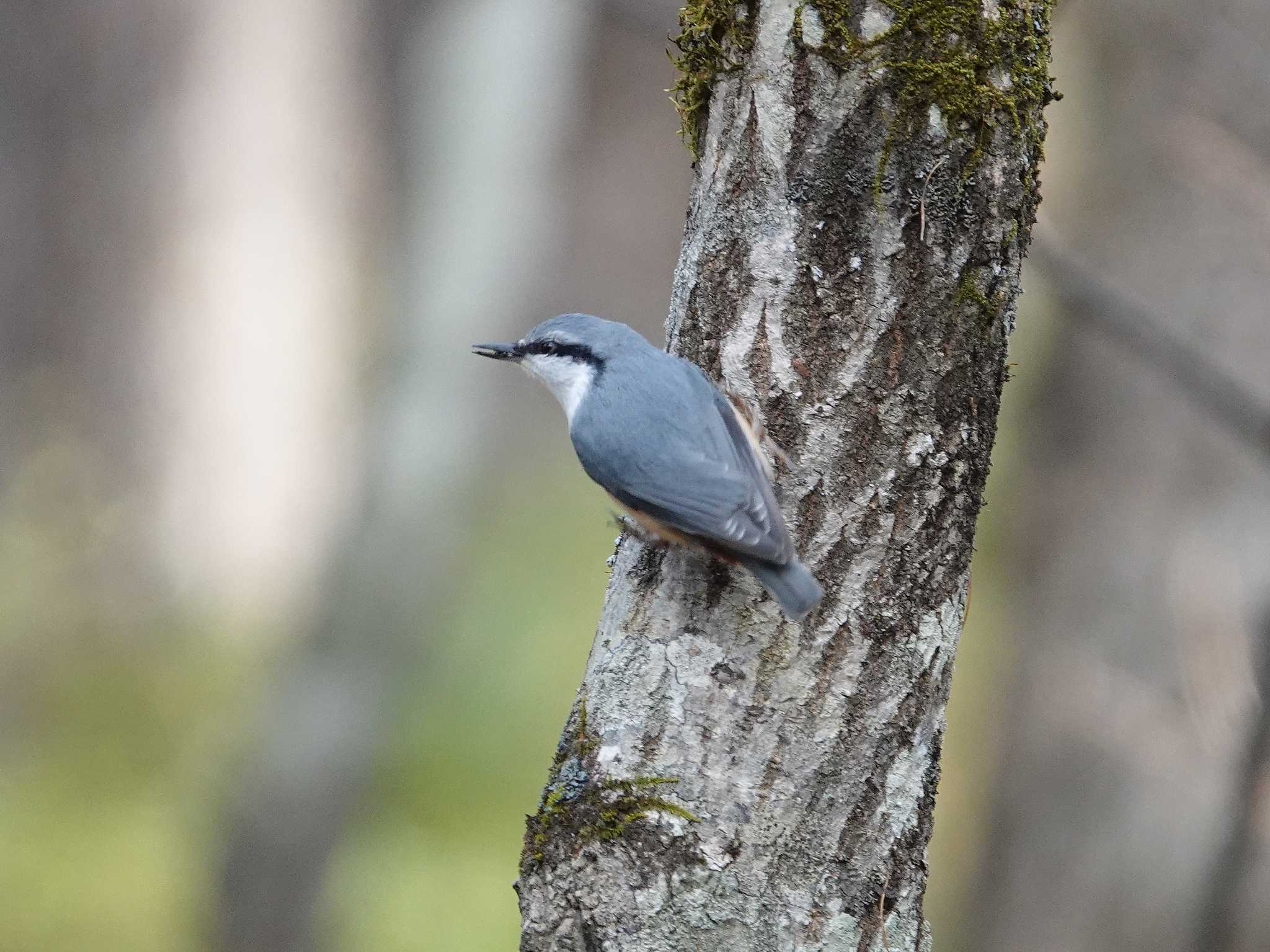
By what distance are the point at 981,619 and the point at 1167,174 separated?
4.93 metres

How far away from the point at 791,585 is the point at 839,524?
172mm

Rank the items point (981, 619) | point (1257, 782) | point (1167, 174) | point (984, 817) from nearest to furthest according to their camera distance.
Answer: point (1257, 782) → point (1167, 174) → point (984, 817) → point (981, 619)

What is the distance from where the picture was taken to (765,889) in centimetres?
181

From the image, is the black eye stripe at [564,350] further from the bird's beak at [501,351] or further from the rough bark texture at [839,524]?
the rough bark texture at [839,524]

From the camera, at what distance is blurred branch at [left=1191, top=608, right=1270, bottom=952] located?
2.96 meters

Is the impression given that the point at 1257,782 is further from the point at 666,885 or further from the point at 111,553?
the point at 111,553

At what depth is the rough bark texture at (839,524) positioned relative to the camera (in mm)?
1808

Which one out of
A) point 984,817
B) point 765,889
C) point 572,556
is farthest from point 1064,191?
point 572,556

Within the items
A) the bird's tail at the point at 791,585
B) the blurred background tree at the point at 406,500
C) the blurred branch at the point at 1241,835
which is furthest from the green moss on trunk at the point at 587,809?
the blurred background tree at the point at 406,500

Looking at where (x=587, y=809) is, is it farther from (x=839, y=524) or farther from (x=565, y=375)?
(x=565, y=375)

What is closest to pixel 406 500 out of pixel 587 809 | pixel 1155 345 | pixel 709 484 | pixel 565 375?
pixel 565 375

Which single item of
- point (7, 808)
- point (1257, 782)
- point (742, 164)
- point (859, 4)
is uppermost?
point (859, 4)

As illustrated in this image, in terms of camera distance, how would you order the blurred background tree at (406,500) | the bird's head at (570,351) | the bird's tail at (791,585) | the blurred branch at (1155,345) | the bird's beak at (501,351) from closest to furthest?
the bird's tail at (791,585), the bird's head at (570,351), the bird's beak at (501,351), the blurred branch at (1155,345), the blurred background tree at (406,500)

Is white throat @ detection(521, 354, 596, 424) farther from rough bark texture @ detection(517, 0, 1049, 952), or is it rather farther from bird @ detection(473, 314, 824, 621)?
rough bark texture @ detection(517, 0, 1049, 952)
